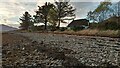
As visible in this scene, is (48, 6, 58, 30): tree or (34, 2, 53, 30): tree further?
(34, 2, 53, 30): tree

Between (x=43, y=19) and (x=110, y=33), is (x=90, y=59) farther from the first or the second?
(x=43, y=19)

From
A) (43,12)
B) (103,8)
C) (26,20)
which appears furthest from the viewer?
(26,20)

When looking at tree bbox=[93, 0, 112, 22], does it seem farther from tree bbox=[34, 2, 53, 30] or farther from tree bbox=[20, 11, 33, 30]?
tree bbox=[20, 11, 33, 30]

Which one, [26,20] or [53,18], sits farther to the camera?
[26,20]

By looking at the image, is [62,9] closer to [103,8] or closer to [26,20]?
[103,8]

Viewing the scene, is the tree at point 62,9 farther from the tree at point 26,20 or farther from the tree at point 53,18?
the tree at point 26,20

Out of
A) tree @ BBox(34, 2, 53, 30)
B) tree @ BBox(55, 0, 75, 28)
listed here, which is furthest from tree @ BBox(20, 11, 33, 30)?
tree @ BBox(55, 0, 75, 28)

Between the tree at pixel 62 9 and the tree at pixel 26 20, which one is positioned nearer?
the tree at pixel 62 9

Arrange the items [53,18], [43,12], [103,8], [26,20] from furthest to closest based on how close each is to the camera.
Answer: [26,20]
[43,12]
[53,18]
[103,8]

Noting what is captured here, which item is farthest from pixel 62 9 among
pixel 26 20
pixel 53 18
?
pixel 26 20

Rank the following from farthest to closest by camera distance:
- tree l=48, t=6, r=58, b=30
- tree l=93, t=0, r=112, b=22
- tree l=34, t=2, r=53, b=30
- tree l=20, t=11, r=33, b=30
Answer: tree l=20, t=11, r=33, b=30
tree l=34, t=2, r=53, b=30
tree l=48, t=6, r=58, b=30
tree l=93, t=0, r=112, b=22

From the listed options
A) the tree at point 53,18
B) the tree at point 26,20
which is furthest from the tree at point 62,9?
the tree at point 26,20

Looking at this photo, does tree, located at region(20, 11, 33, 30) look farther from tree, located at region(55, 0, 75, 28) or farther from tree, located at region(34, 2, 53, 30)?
tree, located at region(55, 0, 75, 28)

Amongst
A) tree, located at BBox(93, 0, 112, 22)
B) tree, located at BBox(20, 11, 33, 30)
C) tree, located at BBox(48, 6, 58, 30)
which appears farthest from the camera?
tree, located at BBox(20, 11, 33, 30)
